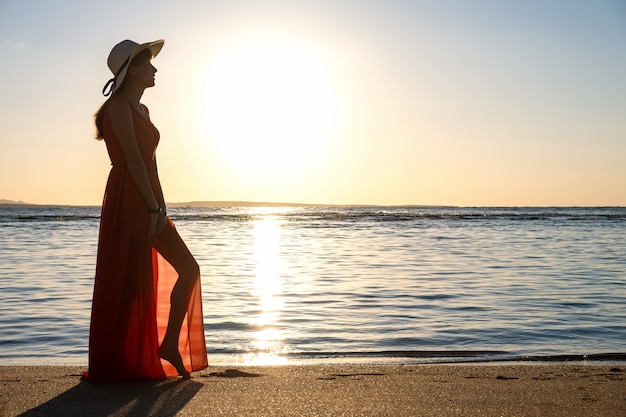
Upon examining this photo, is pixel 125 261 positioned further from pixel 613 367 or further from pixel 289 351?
pixel 613 367

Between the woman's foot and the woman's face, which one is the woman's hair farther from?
the woman's foot

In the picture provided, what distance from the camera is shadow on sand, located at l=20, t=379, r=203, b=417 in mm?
3828

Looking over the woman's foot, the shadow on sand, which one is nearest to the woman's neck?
the woman's foot

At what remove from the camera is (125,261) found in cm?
458

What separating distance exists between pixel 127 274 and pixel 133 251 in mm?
138

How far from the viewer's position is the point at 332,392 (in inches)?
170

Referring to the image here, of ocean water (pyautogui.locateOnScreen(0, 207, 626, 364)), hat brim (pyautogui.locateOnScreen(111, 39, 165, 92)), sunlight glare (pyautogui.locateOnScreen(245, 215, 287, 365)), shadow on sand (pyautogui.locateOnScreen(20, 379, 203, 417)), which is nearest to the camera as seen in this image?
shadow on sand (pyautogui.locateOnScreen(20, 379, 203, 417))

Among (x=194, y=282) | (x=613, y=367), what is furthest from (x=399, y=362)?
(x=194, y=282)

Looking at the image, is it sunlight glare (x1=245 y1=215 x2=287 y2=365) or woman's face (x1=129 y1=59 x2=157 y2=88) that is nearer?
woman's face (x1=129 y1=59 x2=157 y2=88)

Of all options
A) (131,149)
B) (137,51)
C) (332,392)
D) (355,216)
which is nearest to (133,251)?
(131,149)

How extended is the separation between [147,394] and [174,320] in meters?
0.57

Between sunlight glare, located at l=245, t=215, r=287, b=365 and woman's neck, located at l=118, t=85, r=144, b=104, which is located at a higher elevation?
woman's neck, located at l=118, t=85, r=144, b=104

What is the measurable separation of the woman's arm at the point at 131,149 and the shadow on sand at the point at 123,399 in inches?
34.0

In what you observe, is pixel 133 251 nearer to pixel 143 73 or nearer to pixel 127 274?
pixel 127 274
